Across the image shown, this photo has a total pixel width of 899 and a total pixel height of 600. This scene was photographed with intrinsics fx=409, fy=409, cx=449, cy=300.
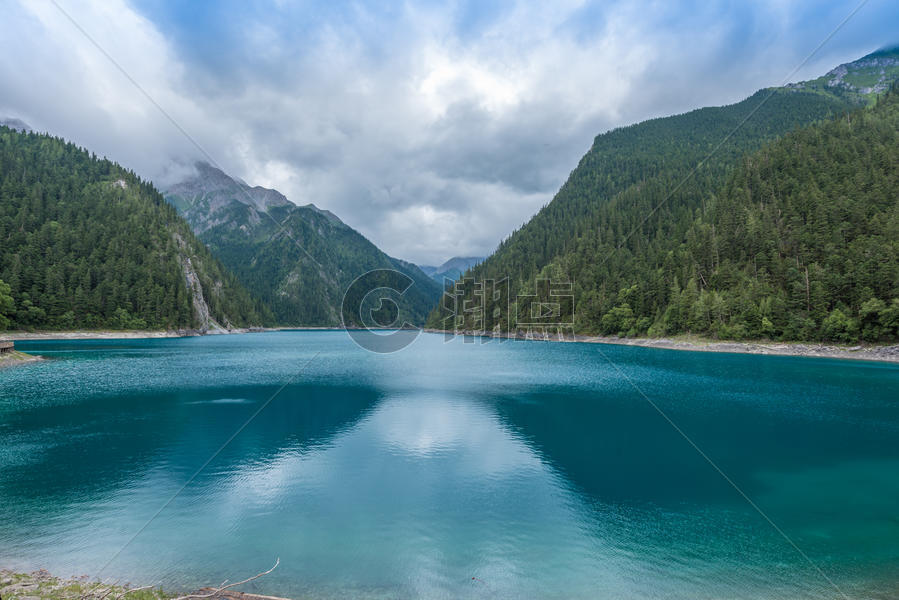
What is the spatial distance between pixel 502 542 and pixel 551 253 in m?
154

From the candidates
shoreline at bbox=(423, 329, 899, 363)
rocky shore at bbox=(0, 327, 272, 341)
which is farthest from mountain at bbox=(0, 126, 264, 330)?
shoreline at bbox=(423, 329, 899, 363)

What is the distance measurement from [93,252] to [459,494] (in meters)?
148

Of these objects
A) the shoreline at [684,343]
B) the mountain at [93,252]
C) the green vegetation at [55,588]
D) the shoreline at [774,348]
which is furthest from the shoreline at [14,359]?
the shoreline at [774,348]

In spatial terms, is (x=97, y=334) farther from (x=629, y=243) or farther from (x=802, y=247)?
(x=802, y=247)

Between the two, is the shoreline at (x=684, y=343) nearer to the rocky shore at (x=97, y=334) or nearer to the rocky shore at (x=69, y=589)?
the rocky shore at (x=97, y=334)

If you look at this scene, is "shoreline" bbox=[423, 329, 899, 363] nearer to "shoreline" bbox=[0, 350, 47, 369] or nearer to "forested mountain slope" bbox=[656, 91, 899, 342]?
"forested mountain slope" bbox=[656, 91, 899, 342]

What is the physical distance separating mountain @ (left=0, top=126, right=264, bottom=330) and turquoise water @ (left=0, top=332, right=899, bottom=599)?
292 ft

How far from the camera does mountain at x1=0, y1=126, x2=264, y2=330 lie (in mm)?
99688

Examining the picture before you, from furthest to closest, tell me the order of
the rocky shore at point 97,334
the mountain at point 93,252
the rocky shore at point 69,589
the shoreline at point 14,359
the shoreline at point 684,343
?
1. the mountain at point 93,252
2. the rocky shore at point 97,334
3. the shoreline at point 684,343
4. the shoreline at point 14,359
5. the rocky shore at point 69,589

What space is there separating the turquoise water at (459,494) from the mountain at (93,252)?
8890cm

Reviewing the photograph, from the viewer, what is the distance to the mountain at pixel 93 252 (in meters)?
99.7

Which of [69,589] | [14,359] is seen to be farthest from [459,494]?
[14,359]

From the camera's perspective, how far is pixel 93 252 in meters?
119

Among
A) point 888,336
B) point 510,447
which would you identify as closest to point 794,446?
point 510,447
